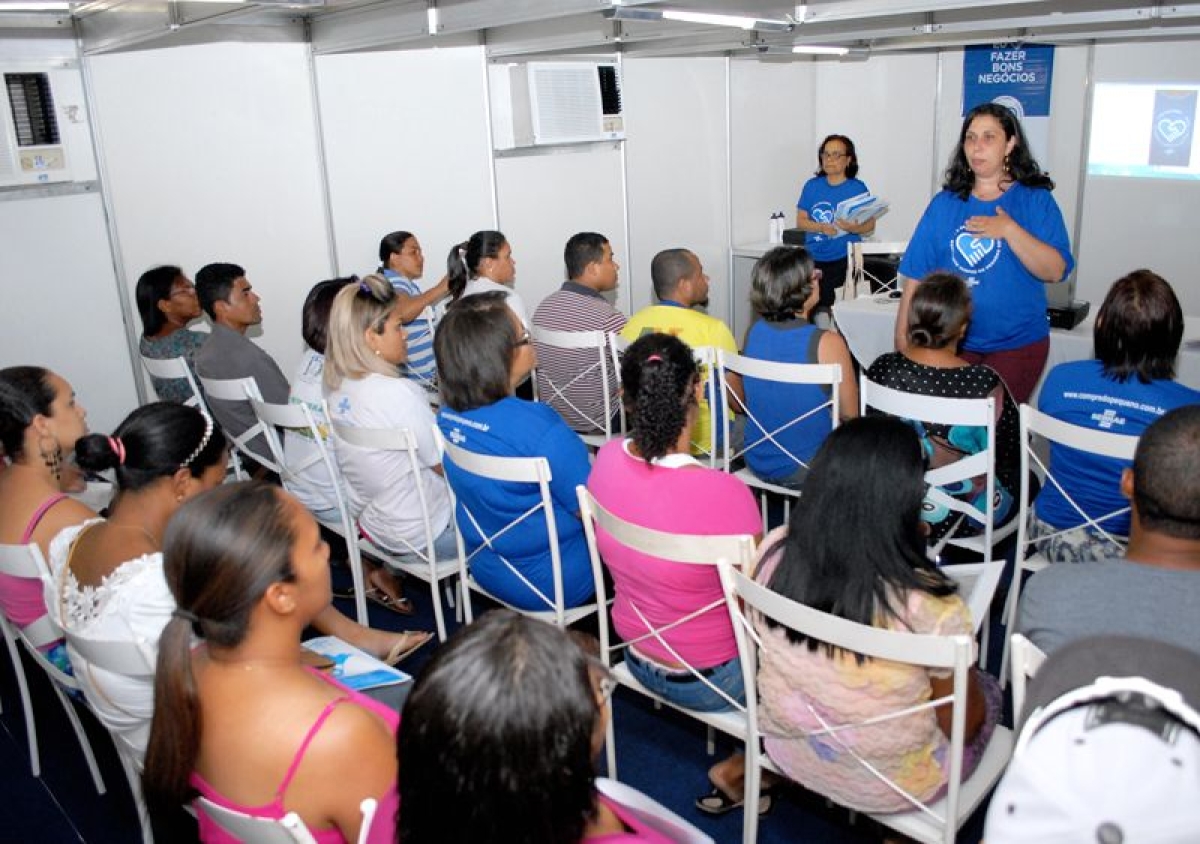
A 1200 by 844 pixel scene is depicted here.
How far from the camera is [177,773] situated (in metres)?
1.46

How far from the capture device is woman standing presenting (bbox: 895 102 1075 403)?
326 centimetres

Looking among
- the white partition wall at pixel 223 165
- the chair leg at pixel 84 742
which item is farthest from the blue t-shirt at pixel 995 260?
the white partition wall at pixel 223 165

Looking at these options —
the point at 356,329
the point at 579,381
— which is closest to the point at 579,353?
the point at 579,381

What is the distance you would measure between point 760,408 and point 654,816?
2.18m

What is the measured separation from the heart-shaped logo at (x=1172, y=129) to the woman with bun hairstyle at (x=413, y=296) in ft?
14.3

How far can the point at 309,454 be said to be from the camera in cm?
339

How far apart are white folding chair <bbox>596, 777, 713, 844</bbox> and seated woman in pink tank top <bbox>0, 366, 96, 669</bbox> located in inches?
62.7

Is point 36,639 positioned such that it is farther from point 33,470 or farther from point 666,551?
point 666,551

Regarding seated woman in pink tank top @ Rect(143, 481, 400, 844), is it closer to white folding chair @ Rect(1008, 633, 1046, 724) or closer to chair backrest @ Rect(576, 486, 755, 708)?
chair backrest @ Rect(576, 486, 755, 708)

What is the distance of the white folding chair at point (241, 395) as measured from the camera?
3484mm

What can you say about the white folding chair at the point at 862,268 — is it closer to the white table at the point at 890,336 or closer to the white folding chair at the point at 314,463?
the white table at the point at 890,336

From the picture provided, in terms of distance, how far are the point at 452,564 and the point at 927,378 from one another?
1630 millimetres

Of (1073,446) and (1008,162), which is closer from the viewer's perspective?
(1073,446)

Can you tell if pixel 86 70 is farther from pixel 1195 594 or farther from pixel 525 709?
pixel 1195 594
